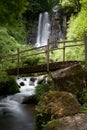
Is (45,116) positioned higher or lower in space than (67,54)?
lower

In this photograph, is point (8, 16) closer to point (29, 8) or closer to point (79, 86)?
point (79, 86)

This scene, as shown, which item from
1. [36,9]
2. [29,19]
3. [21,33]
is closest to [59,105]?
[21,33]

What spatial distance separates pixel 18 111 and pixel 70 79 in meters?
4.25

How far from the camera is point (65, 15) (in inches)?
1303

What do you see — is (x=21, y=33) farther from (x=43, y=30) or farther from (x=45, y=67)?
(x=45, y=67)

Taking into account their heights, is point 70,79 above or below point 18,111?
above

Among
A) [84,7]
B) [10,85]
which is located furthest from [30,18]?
[10,85]

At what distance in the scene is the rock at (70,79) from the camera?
12273mm

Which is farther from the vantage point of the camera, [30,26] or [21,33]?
[30,26]

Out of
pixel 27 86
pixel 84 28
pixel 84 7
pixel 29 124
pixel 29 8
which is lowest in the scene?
pixel 29 124

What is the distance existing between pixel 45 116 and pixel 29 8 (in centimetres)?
2917

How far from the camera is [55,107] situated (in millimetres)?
9539

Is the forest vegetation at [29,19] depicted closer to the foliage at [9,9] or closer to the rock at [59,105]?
the foliage at [9,9]

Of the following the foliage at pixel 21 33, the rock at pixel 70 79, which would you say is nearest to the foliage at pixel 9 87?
the rock at pixel 70 79
